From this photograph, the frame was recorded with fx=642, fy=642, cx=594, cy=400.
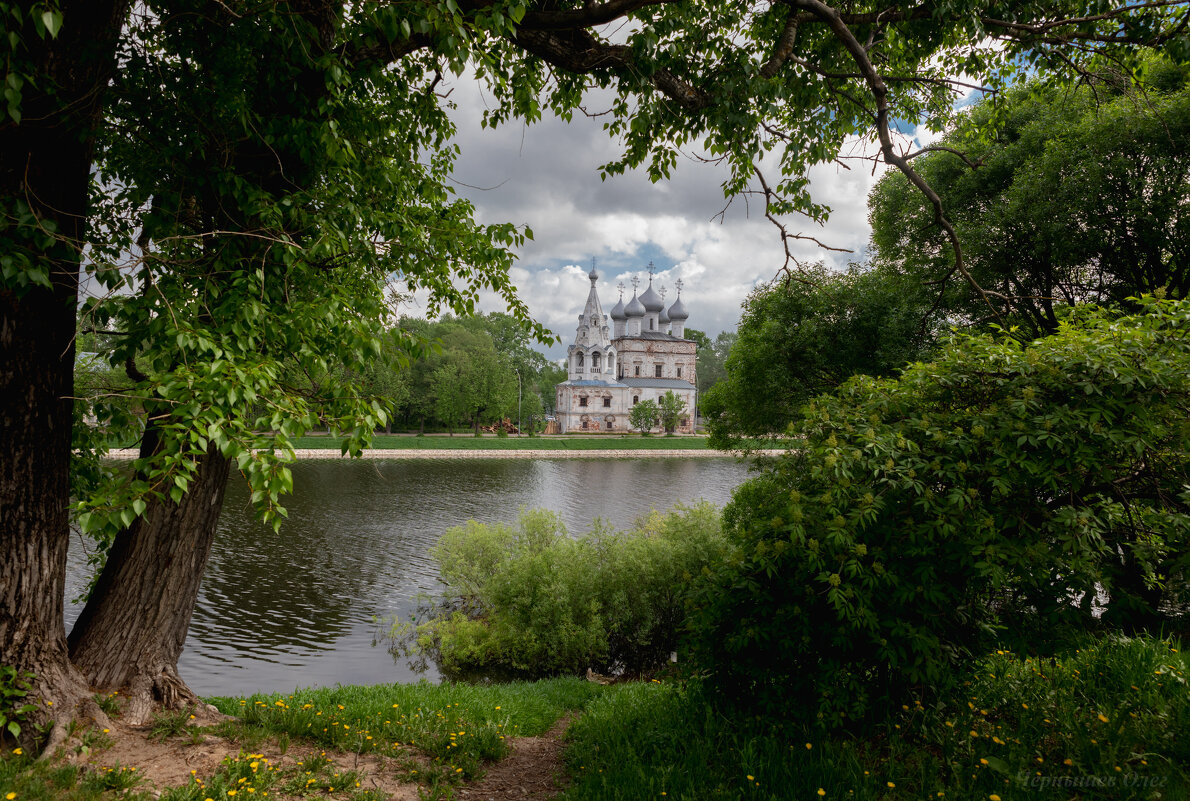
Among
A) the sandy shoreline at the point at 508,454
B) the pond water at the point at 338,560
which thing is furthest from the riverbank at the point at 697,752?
the sandy shoreline at the point at 508,454

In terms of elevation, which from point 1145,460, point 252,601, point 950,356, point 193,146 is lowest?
point 252,601

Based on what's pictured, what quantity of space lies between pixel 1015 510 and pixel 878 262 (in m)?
13.0

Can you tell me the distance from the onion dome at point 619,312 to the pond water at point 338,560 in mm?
44065

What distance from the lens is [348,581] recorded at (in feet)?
45.3

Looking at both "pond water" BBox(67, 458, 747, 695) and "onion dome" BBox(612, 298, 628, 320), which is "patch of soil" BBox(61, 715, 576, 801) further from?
"onion dome" BBox(612, 298, 628, 320)

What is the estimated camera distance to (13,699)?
3.64m

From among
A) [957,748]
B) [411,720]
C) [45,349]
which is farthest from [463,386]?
[957,748]

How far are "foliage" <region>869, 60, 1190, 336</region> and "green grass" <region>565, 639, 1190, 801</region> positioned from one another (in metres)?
5.62

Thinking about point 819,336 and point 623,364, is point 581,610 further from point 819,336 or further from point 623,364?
point 623,364

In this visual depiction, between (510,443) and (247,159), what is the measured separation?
139 ft

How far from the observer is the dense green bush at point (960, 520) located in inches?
136

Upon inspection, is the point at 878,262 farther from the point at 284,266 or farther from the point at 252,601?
the point at 252,601

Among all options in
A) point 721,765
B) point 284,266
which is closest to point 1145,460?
point 721,765

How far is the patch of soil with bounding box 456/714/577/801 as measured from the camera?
400 centimetres
